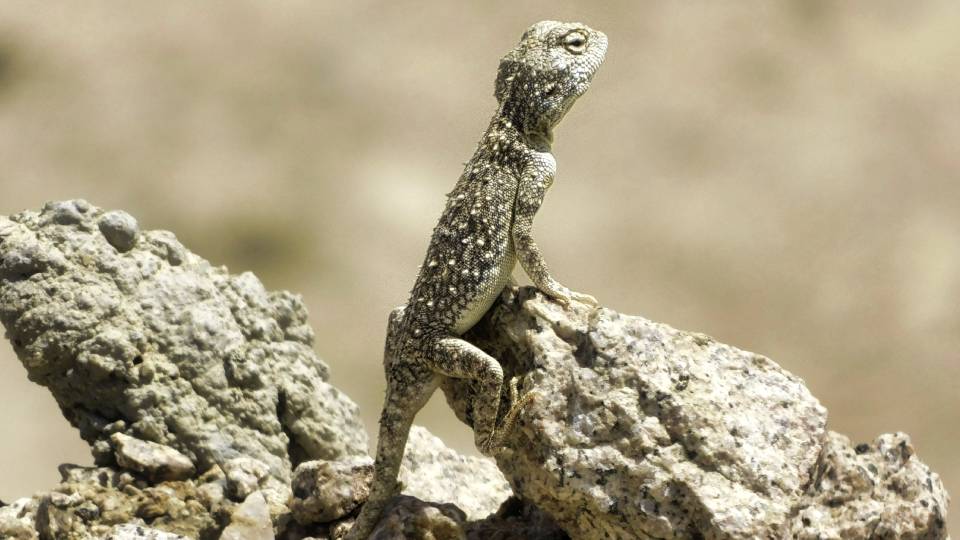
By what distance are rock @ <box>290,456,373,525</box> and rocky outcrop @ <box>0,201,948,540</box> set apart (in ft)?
0.03

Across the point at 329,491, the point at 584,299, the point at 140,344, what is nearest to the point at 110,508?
the point at 140,344

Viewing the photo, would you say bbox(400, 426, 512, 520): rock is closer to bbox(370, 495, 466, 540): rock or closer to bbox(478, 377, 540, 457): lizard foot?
bbox(370, 495, 466, 540): rock

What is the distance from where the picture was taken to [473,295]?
536 centimetres

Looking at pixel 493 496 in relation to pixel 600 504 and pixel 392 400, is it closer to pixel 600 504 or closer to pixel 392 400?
pixel 392 400

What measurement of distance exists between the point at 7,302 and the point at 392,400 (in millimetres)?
2317

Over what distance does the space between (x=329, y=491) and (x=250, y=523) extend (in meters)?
0.44

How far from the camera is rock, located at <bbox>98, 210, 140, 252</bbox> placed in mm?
6570

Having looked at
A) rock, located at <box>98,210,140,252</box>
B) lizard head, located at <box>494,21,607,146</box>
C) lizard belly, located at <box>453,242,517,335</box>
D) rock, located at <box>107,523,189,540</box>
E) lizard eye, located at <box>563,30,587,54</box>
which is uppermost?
lizard eye, located at <box>563,30,587,54</box>

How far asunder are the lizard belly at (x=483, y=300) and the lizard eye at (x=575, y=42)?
1.22m

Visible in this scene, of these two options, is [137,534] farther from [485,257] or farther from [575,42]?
[575,42]

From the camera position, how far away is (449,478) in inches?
265

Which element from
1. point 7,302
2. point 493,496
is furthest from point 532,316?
point 7,302

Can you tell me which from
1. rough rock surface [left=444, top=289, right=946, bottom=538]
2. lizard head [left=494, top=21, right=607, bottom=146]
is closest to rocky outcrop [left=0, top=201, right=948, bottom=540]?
rough rock surface [left=444, top=289, right=946, bottom=538]

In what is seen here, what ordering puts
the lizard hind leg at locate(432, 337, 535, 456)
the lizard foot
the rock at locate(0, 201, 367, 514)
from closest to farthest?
the lizard foot < the lizard hind leg at locate(432, 337, 535, 456) < the rock at locate(0, 201, 367, 514)
